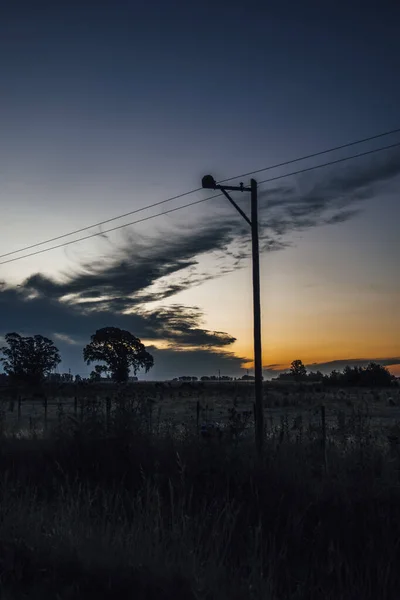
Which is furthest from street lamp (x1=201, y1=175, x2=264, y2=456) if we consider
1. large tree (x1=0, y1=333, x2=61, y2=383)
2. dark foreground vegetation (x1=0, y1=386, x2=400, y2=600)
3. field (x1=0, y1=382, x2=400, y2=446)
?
large tree (x1=0, y1=333, x2=61, y2=383)

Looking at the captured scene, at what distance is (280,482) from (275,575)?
2601 mm

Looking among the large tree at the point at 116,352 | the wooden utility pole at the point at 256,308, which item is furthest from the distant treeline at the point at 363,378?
the wooden utility pole at the point at 256,308

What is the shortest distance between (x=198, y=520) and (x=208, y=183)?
29.1ft

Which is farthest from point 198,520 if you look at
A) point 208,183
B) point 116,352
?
point 116,352

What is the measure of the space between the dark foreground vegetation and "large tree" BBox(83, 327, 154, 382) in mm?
70294

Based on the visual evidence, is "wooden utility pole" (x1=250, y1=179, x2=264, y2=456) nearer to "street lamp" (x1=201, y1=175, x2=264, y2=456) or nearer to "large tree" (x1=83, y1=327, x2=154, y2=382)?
"street lamp" (x1=201, y1=175, x2=264, y2=456)

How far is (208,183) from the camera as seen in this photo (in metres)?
13.8

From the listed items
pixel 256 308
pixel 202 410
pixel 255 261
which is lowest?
pixel 202 410

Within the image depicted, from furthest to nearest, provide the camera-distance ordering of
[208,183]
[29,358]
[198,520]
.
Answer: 1. [29,358]
2. [208,183]
3. [198,520]

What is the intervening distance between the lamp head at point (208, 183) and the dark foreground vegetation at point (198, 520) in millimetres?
5651

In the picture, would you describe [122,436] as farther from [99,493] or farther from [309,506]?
[309,506]

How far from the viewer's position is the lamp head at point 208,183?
13.7 metres

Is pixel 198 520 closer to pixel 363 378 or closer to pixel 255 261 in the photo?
pixel 255 261

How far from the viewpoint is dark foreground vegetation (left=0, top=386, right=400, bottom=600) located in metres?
5.30
